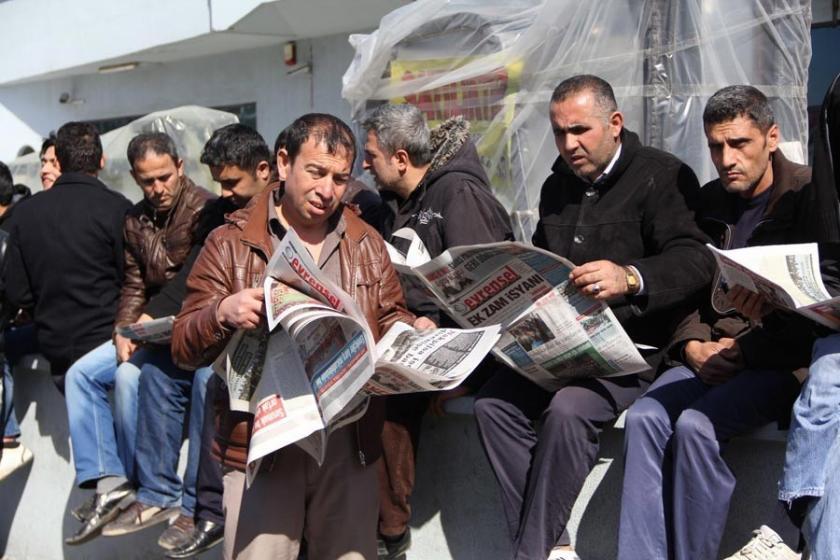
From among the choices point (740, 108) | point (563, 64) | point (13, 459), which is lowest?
point (13, 459)

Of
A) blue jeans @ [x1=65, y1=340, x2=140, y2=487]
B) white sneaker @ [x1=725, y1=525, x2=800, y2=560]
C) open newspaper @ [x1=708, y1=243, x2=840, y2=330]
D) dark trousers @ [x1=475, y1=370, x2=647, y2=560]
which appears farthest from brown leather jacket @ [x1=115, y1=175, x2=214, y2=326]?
white sneaker @ [x1=725, y1=525, x2=800, y2=560]

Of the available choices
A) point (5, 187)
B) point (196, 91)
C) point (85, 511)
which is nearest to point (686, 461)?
point (85, 511)

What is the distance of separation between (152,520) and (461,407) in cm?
165

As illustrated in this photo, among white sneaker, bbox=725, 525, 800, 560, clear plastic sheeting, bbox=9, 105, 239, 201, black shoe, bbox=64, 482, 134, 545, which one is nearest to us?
white sneaker, bbox=725, 525, 800, 560

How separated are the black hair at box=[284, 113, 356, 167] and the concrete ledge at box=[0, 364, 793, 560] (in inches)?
54.7

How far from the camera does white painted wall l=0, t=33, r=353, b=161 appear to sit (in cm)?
907

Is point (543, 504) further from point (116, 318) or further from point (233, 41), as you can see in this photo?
point (233, 41)

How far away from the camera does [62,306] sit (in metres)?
6.09

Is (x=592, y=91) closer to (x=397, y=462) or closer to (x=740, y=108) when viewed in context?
(x=740, y=108)

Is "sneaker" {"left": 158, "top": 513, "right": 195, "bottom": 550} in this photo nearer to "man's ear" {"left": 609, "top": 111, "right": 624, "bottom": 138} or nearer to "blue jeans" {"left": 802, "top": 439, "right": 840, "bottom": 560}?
"man's ear" {"left": 609, "top": 111, "right": 624, "bottom": 138}

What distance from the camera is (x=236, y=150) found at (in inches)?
211

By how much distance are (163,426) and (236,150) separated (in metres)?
1.29

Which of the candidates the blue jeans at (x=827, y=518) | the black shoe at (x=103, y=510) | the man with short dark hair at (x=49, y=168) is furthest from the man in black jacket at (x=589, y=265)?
the man with short dark hair at (x=49, y=168)

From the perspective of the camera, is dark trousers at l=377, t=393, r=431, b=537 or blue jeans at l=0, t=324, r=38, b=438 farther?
blue jeans at l=0, t=324, r=38, b=438
